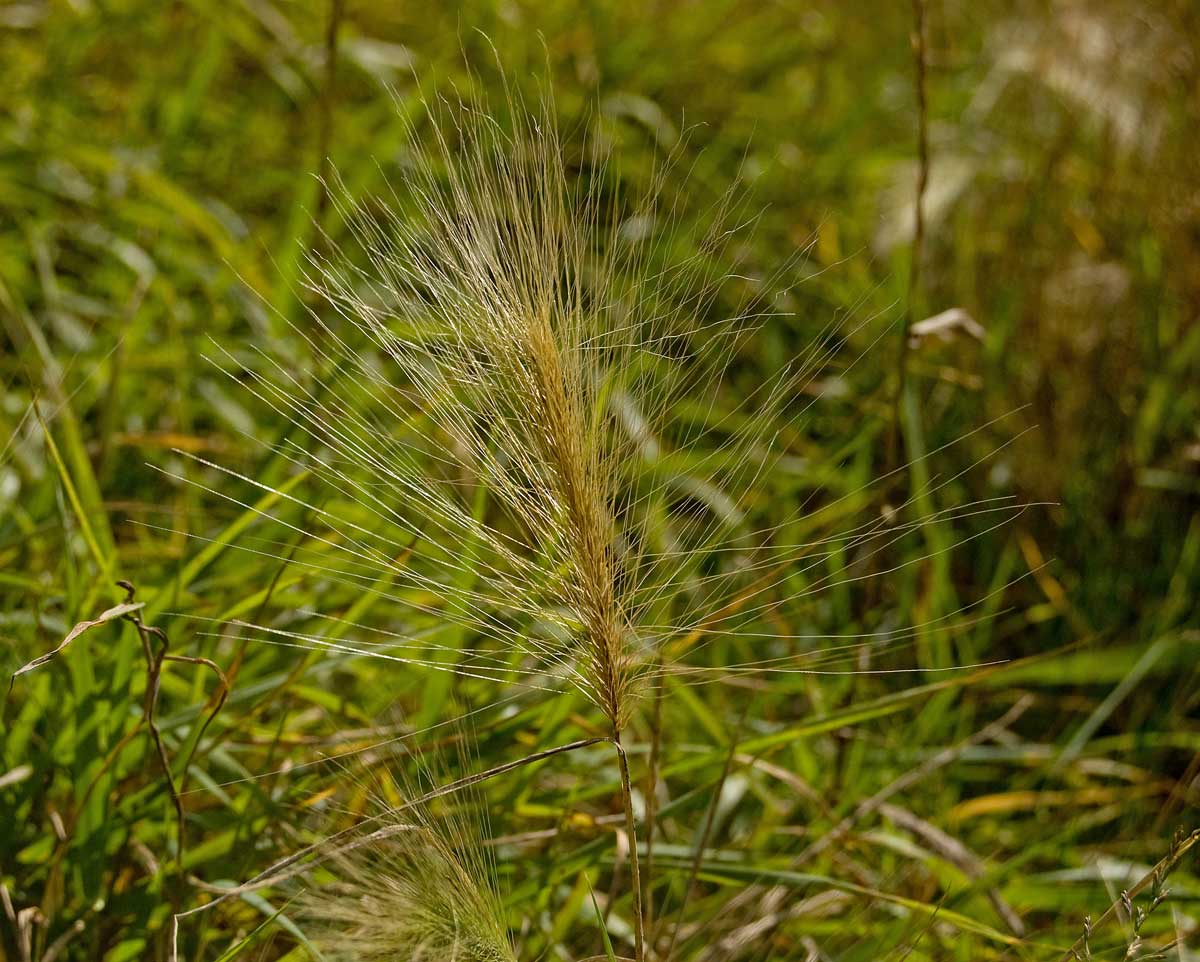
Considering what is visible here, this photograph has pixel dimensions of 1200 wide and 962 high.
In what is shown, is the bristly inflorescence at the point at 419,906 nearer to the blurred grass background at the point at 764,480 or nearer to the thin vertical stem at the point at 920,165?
the blurred grass background at the point at 764,480

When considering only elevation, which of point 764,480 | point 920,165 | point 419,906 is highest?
point 920,165

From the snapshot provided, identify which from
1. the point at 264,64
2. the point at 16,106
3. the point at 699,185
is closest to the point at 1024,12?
the point at 699,185

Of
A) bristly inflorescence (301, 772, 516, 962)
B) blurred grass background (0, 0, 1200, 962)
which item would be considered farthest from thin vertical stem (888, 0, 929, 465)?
bristly inflorescence (301, 772, 516, 962)

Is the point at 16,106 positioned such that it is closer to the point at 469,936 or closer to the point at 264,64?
the point at 264,64

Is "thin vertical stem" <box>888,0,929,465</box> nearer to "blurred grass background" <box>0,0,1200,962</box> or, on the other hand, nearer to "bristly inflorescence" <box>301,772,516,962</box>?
Answer: "blurred grass background" <box>0,0,1200,962</box>

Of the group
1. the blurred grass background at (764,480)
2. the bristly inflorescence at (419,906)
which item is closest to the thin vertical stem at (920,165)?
the blurred grass background at (764,480)

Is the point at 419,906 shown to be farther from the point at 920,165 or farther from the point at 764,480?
the point at 764,480

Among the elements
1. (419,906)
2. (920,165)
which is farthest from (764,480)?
(419,906)

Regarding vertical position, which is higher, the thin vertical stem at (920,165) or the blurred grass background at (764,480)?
the thin vertical stem at (920,165)
